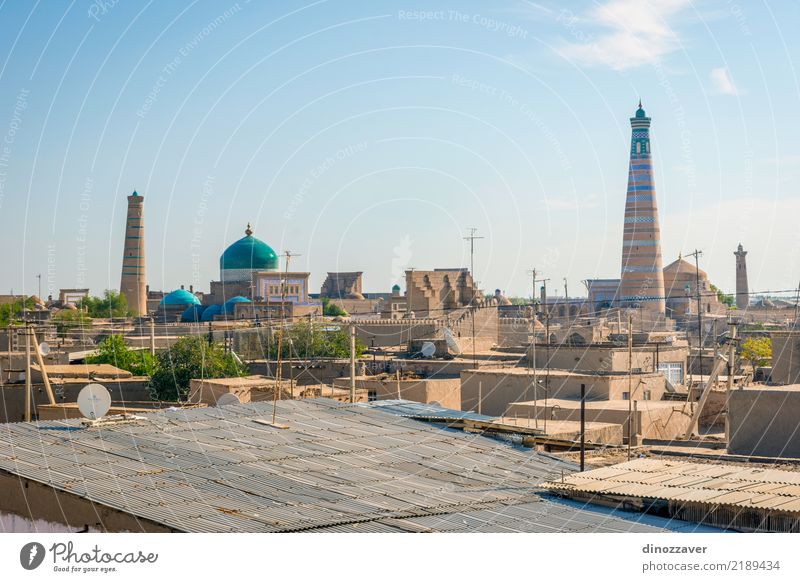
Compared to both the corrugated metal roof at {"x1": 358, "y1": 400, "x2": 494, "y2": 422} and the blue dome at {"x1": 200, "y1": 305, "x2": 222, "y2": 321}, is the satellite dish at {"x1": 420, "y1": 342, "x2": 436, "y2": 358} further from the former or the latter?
the blue dome at {"x1": 200, "y1": 305, "x2": 222, "y2": 321}

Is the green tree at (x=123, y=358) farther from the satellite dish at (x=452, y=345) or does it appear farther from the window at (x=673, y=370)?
the window at (x=673, y=370)

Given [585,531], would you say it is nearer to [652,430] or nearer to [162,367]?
[652,430]

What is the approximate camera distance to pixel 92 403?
9.89m

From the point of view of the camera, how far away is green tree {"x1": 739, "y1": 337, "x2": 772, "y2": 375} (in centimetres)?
2978

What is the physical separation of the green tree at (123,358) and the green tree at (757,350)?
14939 mm

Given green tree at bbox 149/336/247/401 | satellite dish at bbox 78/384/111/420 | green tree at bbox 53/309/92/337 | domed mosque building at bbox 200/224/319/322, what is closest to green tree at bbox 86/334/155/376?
green tree at bbox 149/336/247/401

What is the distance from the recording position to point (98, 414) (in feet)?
32.6

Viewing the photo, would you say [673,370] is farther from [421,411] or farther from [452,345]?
[421,411]

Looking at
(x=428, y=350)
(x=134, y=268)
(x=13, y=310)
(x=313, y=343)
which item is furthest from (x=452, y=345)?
(x=134, y=268)

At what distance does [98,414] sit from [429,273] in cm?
2121

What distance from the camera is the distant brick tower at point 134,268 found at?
163 ft
